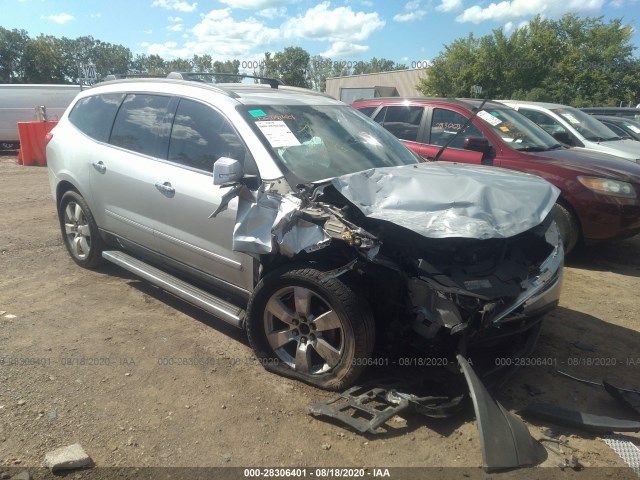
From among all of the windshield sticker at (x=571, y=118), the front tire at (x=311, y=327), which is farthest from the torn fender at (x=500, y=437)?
the windshield sticker at (x=571, y=118)

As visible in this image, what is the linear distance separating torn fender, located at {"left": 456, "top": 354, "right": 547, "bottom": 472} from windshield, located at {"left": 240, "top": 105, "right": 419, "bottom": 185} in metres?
1.63

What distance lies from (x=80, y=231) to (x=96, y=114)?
114cm

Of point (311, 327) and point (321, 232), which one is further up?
point (321, 232)

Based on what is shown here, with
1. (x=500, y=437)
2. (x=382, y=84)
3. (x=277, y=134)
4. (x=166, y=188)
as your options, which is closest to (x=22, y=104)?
(x=166, y=188)

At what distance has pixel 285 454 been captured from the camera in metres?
2.59

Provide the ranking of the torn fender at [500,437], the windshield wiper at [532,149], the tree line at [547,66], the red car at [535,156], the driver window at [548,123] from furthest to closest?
the tree line at [547,66]
the driver window at [548,123]
the windshield wiper at [532,149]
the red car at [535,156]
the torn fender at [500,437]

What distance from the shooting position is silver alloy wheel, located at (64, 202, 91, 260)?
4.85 meters

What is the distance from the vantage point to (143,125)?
165 inches

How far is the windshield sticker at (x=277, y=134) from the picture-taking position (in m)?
3.40

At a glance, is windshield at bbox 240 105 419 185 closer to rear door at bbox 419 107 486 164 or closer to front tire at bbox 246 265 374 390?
front tire at bbox 246 265 374 390

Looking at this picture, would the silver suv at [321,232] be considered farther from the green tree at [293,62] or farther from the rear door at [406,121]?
the green tree at [293,62]

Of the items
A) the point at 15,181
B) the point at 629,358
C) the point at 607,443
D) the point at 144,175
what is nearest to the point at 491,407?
the point at 607,443

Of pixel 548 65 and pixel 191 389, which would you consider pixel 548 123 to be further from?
pixel 548 65

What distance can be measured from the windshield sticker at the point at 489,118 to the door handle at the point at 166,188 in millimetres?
4236
